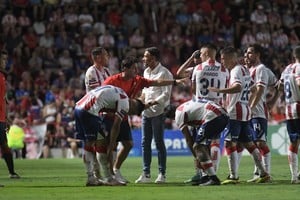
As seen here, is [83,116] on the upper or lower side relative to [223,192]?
upper

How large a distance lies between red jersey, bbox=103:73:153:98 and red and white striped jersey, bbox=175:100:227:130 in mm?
962

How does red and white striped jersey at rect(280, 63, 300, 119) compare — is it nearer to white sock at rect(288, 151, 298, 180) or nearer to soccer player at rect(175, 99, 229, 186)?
white sock at rect(288, 151, 298, 180)

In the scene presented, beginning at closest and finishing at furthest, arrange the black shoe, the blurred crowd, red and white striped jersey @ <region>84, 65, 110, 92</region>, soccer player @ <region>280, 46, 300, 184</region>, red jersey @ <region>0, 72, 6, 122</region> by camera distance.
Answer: the black shoe → soccer player @ <region>280, 46, 300, 184</region> → red and white striped jersey @ <region>84, 65, 110, 92</region> → red jersey @ <region>0, 72, 6, 122</region> → the blurred crowd

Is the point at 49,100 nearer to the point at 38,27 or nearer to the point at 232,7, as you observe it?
the point at 38,27

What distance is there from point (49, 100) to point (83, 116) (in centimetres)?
1897

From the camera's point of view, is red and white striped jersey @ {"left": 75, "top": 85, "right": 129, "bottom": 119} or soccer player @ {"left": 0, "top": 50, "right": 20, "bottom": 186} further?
soccer player @ {"left": 0, "top": 50, "right": 20, "bottom": 186}

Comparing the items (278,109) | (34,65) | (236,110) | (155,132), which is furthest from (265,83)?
(34,65)

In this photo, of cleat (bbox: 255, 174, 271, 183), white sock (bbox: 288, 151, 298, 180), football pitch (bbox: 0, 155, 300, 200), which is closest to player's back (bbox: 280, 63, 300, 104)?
white sock (bbox: 288, 151, 298, 180)

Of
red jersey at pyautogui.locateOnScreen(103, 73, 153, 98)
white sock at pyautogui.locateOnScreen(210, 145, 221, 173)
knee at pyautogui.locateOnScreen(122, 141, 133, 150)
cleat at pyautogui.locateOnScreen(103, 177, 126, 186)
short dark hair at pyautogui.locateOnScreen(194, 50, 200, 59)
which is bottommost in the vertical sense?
cleat at pyautogui.locateOnScreen(103, 177, 126, 186)

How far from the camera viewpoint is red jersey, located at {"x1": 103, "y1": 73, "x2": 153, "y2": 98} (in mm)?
16078

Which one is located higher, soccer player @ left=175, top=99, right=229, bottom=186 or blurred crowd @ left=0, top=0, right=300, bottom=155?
blurred crowd @ left=0, top=0, right=300, bottom=155

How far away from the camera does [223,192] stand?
13820mm

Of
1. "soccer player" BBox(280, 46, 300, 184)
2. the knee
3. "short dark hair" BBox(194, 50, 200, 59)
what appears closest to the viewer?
"soccer player" BBox(280, 46, 300, 184)

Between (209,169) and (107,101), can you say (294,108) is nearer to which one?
(209,169)
